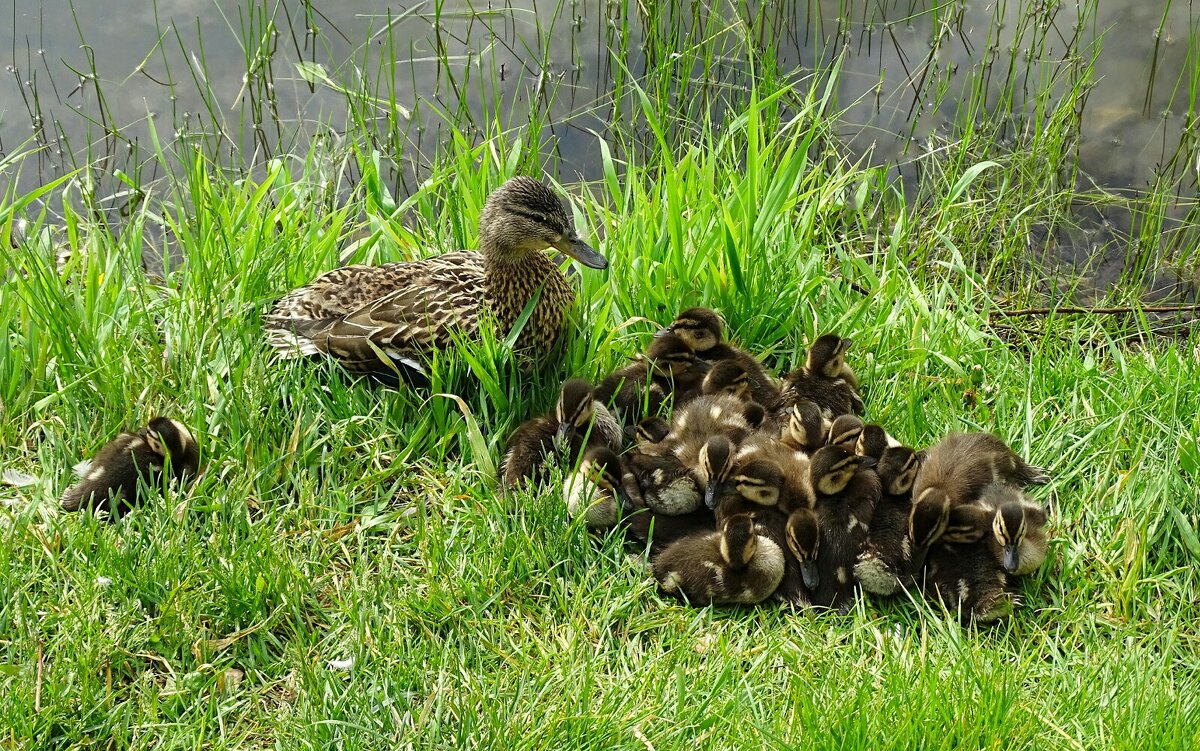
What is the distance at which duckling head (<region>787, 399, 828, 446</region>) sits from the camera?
336 centimetres

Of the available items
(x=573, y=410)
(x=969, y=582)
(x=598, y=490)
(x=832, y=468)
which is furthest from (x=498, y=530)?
(x=969, y=582)

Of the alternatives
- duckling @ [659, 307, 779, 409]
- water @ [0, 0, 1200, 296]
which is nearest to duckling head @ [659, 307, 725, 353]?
duckling @ [659, 307, 779, 409]

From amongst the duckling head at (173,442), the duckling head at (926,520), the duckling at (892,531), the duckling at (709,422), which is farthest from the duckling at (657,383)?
the duckling head at (173,442)

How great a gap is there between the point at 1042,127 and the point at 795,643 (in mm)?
3298

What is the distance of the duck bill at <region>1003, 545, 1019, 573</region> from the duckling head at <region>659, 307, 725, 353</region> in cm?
107

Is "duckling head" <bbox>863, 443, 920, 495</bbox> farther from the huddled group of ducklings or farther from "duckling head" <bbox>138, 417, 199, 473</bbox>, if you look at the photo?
"duckling head" <bbox>138, 417, 199, 473</bbox>

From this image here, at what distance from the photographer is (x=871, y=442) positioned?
3256mm

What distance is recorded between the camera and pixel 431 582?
3037 mm

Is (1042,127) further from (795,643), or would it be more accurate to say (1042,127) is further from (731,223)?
(795,643)

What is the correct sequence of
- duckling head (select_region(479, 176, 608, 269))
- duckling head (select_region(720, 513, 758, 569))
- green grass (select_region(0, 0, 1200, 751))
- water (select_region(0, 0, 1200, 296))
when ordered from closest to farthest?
1. green grass (select_region(0, 0, 1200, 751))
2. duckling head (select_region(720, 513, 758, 569))
3. duckling head (select_region(479, 176, 608, 269))
4. water (select_region(0, 0, 1200, 296))

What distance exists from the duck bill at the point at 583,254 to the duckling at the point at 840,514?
3.28 ft

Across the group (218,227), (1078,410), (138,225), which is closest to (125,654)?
(218,227)

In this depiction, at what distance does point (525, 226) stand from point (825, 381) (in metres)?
1.07

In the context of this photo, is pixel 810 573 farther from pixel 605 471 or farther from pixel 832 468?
pixel 605 471
